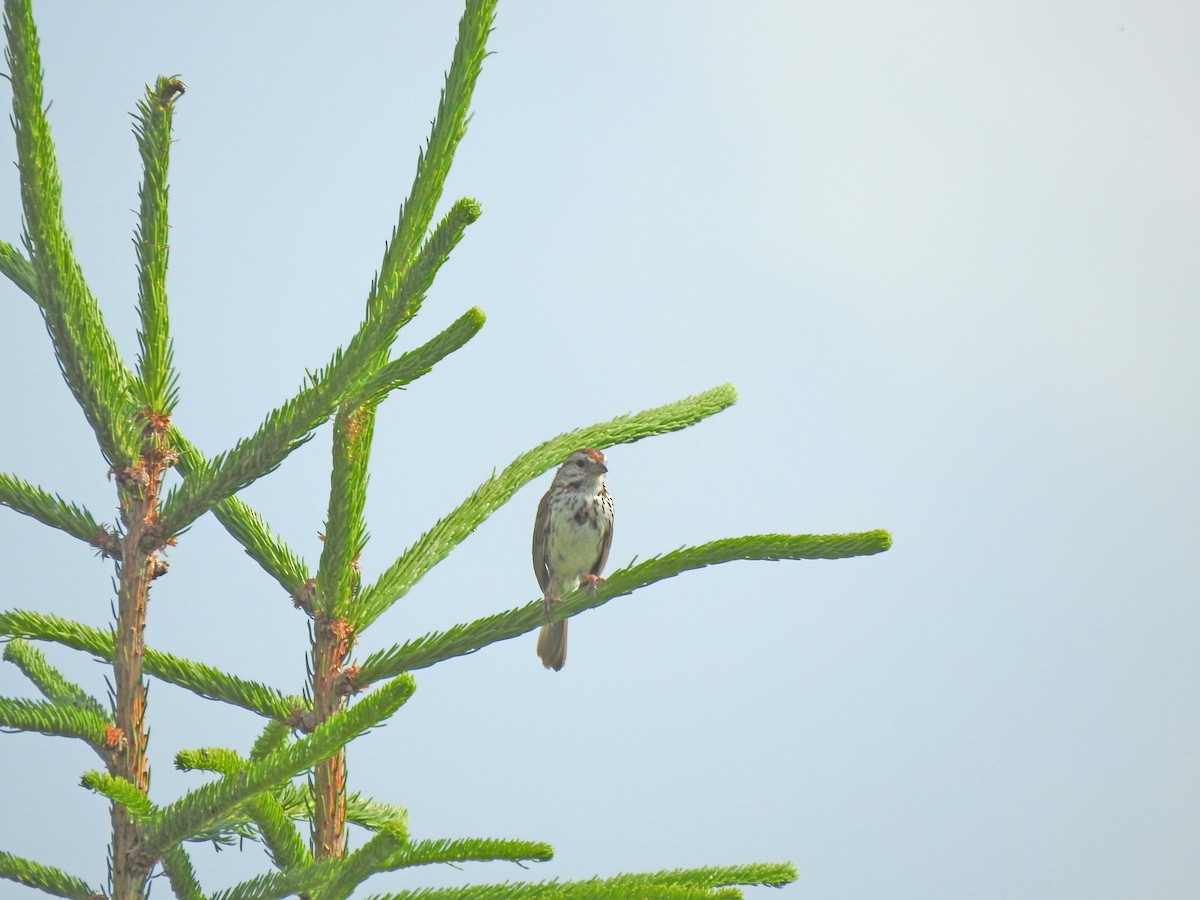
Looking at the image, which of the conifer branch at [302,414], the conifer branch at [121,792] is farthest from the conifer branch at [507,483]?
the conifer branch at [121,792]

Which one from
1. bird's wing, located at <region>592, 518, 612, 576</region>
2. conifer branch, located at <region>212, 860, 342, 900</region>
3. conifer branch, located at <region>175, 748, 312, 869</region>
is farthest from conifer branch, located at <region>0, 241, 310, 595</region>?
bird's wing, located at <region>592, 518, 612, 576</region>

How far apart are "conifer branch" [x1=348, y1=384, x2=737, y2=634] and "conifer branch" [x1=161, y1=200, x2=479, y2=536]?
0.46m

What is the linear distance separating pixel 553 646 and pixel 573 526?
1064 mm

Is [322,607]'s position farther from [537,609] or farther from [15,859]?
[15,859]

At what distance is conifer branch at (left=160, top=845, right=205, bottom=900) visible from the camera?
222cm

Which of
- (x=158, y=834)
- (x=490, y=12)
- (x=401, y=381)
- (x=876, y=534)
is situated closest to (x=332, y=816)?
(x=158, y=834)

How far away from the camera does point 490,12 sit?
240cm

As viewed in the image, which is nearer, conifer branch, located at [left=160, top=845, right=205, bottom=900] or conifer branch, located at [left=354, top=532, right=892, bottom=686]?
conifer branch, located at [left=160, top=845, right=205, bottom=900]

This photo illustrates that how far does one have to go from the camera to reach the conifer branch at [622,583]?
8.01ft

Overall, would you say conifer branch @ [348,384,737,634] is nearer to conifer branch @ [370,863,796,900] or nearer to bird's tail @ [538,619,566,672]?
conifer branch @ [370,863,796,900]

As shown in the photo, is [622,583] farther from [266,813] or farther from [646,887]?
[266,813]

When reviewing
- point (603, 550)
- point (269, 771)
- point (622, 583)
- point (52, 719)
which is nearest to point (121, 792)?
point (269, 771)

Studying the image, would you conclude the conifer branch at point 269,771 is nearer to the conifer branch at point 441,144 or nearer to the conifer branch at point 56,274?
the conifer branch at point 56,274

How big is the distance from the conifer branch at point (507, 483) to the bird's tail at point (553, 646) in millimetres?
3928
